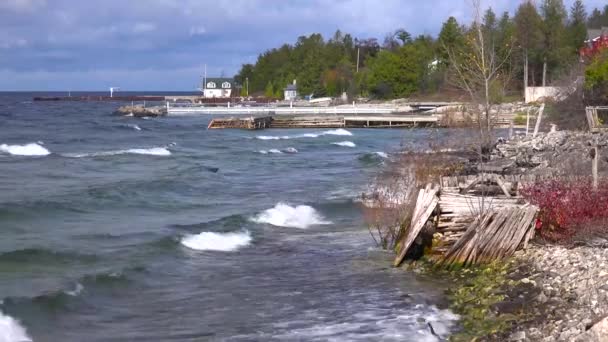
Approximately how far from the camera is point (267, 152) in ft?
164

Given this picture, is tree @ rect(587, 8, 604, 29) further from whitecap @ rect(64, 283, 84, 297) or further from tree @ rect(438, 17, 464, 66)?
→ whitecap @ rect(64, 283, 84, 297)

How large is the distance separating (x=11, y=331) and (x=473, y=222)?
25.5ft

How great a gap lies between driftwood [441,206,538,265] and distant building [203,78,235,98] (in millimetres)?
151215

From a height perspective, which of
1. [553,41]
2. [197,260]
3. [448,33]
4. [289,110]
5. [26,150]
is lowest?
[197,260]

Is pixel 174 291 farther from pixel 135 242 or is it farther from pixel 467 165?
pixel 467 165

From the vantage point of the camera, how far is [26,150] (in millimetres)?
50281

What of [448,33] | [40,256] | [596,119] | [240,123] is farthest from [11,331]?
[448,33]

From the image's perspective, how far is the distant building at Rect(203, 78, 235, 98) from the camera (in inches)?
6555

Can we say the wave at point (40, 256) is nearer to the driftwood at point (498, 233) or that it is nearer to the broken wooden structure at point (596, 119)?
the driftwood at point (498, 233)

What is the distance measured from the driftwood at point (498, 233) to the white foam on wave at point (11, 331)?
7415 mm

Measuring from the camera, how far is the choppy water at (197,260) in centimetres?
1302

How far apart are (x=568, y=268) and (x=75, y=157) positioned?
36.3 m

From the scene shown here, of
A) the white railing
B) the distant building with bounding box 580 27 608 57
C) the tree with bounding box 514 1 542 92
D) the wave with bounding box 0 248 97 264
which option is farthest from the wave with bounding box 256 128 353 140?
the wave with bounding box 0 248 97 264

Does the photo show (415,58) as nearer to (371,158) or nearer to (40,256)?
(371,158)
